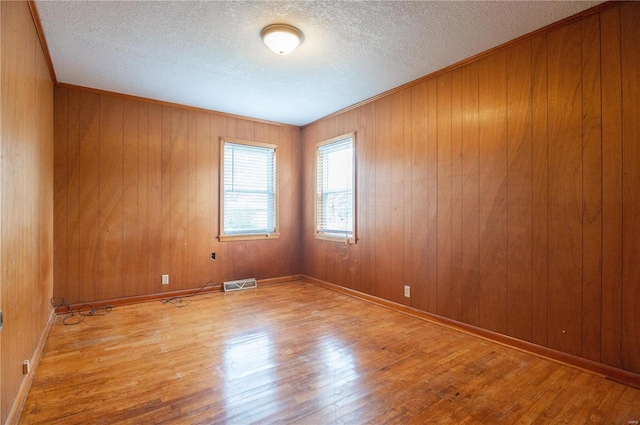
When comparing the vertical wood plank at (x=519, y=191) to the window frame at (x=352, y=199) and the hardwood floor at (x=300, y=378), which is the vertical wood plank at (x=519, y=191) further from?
the window frame at (x=352, y=199)

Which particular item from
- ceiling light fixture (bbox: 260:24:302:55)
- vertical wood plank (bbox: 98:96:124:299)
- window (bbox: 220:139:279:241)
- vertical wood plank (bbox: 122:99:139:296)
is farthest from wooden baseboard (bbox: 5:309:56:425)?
ceiling light fixture (bbox: 260:24:302:55)

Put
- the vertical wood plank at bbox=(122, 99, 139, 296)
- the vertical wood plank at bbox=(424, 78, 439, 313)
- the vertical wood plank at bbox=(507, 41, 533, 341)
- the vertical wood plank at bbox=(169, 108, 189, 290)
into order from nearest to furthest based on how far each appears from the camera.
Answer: the vertical wood plank at bbox=(507, 41, 533, 341) < the vertical wood plank at bbox=(424, 78, 439, 313) < the vertical wood plank at bbox=(122, 99, 139, 296) < the vertical wood plank at bbox=(169, 108, 189, 290)

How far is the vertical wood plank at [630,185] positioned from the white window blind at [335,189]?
2717mm

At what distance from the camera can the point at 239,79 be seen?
11.6ft

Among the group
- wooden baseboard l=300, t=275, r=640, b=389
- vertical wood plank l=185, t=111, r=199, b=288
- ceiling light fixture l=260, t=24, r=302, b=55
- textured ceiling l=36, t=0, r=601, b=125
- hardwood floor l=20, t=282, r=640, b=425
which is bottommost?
hardwood floor l=20, t=282, r=640, b=425

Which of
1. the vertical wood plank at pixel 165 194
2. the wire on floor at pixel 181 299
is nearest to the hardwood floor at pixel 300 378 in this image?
the wire on floor at pixel 181 299


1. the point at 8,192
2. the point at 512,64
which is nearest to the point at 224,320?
the point at 8,192

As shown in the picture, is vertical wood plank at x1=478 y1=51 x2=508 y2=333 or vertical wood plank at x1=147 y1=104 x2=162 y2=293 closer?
vertical wood plank at x1=478 y1=51 x2=508 y2=333

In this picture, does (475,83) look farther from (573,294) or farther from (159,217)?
(159,217)

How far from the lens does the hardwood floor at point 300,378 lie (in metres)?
1.83

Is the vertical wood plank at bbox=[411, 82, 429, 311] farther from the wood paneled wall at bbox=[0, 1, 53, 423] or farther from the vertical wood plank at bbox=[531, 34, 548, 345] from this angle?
the wood paneled wall at bbox=[0, 1, 53, 423]

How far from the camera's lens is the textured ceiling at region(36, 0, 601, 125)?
7.61 ft

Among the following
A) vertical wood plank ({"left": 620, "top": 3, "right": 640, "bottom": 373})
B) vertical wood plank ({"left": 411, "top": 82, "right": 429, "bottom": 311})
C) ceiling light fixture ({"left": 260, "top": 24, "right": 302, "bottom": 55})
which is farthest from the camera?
vertical wood plank ({"left": 411, "top": 82, "right": 429, "bottom": 311})

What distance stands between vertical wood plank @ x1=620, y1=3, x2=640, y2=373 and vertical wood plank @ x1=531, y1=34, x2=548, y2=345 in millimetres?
456
